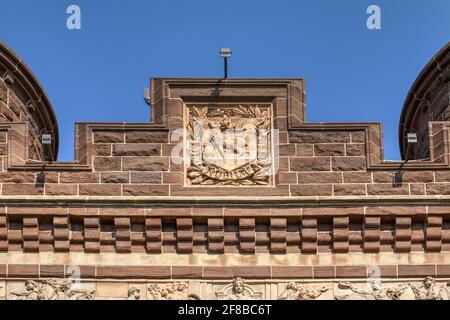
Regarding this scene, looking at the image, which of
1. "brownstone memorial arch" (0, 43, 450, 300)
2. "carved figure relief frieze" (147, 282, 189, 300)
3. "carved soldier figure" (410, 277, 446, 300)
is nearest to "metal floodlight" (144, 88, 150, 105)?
"brownstone memorial arch" (0, 43, 450, 300)

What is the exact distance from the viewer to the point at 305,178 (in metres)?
24.0

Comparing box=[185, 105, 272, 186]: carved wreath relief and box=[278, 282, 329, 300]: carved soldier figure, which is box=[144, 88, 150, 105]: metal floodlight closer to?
box=[185, 105, 272, 186]: carved wreath relief

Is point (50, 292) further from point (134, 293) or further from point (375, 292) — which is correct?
point (375, 292)

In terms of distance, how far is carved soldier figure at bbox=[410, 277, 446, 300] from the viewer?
23.2m

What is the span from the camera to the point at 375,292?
76.4ft

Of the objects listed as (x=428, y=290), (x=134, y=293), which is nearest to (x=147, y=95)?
(x=134, y=293)

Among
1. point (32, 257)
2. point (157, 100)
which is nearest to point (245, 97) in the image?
point (157, 100)

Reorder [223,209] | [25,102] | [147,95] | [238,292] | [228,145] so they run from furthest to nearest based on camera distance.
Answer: [25,102] < [147,95] < [228,145] < [223,209] < [238,292]

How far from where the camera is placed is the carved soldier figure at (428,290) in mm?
23250

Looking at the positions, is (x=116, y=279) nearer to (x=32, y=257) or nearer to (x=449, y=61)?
(x=32, y=257)

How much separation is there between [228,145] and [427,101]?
5636 millimetres

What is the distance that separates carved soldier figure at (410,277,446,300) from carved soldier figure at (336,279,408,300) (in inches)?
8.2

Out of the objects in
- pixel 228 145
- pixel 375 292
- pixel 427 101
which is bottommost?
pixel 375 292
